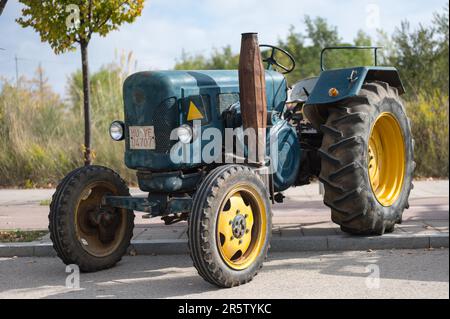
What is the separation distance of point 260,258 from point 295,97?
2.67 meters

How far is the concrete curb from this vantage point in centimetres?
730

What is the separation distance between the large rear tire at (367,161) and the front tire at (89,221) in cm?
201

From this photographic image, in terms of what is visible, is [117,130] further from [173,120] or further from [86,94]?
[86,94]

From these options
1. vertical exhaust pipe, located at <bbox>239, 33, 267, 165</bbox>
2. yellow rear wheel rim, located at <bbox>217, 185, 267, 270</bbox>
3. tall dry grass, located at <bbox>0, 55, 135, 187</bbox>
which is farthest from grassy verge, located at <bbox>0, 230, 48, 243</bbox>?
tall dry grass, located at <bbox>0, 55, 135, 187</bbox>

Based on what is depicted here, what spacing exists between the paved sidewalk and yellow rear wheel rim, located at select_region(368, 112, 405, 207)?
0.45 meters

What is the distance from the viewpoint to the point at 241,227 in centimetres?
609

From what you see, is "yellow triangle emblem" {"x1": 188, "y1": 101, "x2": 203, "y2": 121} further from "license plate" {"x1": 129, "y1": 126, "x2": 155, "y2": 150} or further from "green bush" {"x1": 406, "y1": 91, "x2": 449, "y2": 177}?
"green bush" {"x1": 406, "y1": 91, "x2": 449, "y2": 177}

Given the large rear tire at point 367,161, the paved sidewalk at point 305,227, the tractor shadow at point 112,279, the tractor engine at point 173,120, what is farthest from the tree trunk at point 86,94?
the large rear tire at point 367,161

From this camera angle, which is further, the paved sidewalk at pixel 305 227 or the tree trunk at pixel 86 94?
the tree trunk at pixel 86 94

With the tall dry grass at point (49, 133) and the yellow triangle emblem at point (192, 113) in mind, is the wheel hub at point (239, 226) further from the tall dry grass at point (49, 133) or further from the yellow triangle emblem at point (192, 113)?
the tall dry grass at point (49, 133)

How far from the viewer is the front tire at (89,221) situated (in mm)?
6531

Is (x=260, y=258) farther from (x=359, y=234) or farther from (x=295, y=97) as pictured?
(x=295, y=97)

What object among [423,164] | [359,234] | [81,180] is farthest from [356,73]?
[423,164]

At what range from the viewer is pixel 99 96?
15594 millimetres
